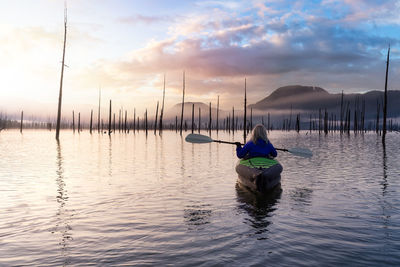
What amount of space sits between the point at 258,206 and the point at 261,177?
1.23 m

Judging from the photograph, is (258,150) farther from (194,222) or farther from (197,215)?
(194,222)

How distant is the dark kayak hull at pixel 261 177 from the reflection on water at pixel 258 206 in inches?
8.0

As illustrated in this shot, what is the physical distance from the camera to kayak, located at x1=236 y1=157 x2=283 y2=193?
9430mm

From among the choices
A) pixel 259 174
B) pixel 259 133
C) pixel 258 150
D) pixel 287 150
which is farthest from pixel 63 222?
pixel 287 150

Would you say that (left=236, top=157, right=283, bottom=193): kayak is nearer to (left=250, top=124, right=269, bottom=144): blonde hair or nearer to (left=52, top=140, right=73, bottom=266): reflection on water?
(left=250, top=124, right=269, bottom=144): blonde hair

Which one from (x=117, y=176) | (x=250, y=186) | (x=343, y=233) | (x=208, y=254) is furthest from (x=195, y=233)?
(x=117, y=176)

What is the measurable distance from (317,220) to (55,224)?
5284mm

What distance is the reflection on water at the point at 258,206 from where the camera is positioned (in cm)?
654

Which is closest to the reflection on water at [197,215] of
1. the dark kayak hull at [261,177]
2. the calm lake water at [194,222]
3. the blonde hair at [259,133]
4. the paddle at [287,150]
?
the calm lake water at [194,222]

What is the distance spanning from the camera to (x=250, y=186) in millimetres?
9984

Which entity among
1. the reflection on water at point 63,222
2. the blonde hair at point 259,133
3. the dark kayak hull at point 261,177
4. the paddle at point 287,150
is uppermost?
the blonde hair at point 259,133

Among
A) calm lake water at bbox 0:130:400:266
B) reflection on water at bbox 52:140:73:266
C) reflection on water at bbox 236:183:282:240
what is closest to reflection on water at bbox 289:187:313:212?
calm lake water at bbox 0:130:400:266

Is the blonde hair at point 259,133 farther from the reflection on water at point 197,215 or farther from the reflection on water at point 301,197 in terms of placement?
the reflection on water at point 197,215

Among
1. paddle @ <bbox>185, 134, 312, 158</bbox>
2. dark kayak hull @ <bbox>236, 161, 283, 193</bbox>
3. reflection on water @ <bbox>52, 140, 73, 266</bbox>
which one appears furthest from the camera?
paddle @ <bbox>185, 134, 312, 158</bbox>
